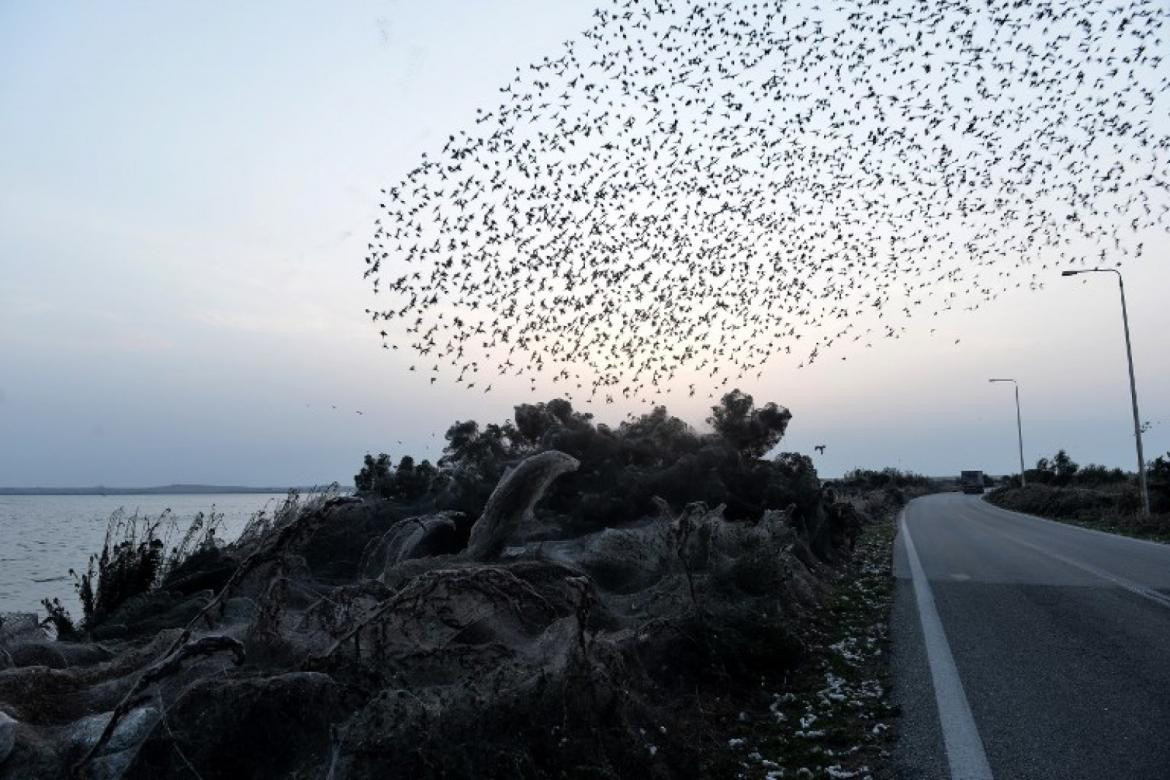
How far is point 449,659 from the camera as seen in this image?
629 cm

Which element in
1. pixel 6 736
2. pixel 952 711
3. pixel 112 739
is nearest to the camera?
pixel 6 736

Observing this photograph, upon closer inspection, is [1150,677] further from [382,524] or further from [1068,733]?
[382,524]

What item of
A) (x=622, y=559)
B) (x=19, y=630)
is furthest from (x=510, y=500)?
(x=19, y=630)

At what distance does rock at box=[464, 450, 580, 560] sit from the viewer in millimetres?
11398

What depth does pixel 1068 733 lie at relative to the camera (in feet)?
21.6

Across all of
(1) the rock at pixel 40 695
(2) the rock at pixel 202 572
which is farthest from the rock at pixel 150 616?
(1) the rock at pixel 40 695

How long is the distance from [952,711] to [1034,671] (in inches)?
74.7

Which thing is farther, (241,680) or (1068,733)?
(1068,733)

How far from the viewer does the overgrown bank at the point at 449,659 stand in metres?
4.99

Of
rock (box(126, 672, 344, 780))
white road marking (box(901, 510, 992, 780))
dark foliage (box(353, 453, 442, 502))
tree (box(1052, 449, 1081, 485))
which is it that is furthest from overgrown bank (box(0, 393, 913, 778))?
tree (box(1052, 449, 1081, 485))

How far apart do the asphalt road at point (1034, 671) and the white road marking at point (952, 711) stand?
12 mm

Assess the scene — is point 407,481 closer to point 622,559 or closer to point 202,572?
point 202,572

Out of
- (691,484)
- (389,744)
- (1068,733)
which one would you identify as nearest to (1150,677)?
(1068,733)

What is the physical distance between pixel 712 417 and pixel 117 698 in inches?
766
